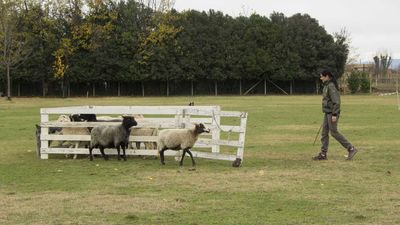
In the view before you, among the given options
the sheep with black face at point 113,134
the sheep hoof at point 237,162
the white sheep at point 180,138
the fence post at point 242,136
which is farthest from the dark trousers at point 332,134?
the sheep with black face at point 113,134

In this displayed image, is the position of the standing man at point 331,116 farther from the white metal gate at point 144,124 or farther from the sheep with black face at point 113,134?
the sheep with black face at point 113,134

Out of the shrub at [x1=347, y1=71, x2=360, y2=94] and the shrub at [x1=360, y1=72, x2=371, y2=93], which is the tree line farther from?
the shrub at [x1=360, y1=72, x2=371, y2=93]

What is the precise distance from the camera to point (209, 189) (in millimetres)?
10508

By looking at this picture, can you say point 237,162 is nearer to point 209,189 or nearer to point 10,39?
point 209,189

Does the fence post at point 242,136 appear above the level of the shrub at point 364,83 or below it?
below

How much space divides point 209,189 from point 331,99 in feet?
17.0

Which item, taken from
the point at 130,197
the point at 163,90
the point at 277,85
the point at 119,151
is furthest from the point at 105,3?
the point at 130,197

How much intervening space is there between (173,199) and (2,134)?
571 inches

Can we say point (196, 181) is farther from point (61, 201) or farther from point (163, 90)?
point (163, 90)

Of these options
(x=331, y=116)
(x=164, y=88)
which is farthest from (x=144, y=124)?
(x=164, y=88)

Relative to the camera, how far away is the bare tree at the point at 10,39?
192ft

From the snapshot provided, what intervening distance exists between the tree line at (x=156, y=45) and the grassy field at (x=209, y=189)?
52.7m

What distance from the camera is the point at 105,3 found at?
71.8 m

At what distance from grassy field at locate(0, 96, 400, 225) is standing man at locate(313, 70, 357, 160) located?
0.35 m
